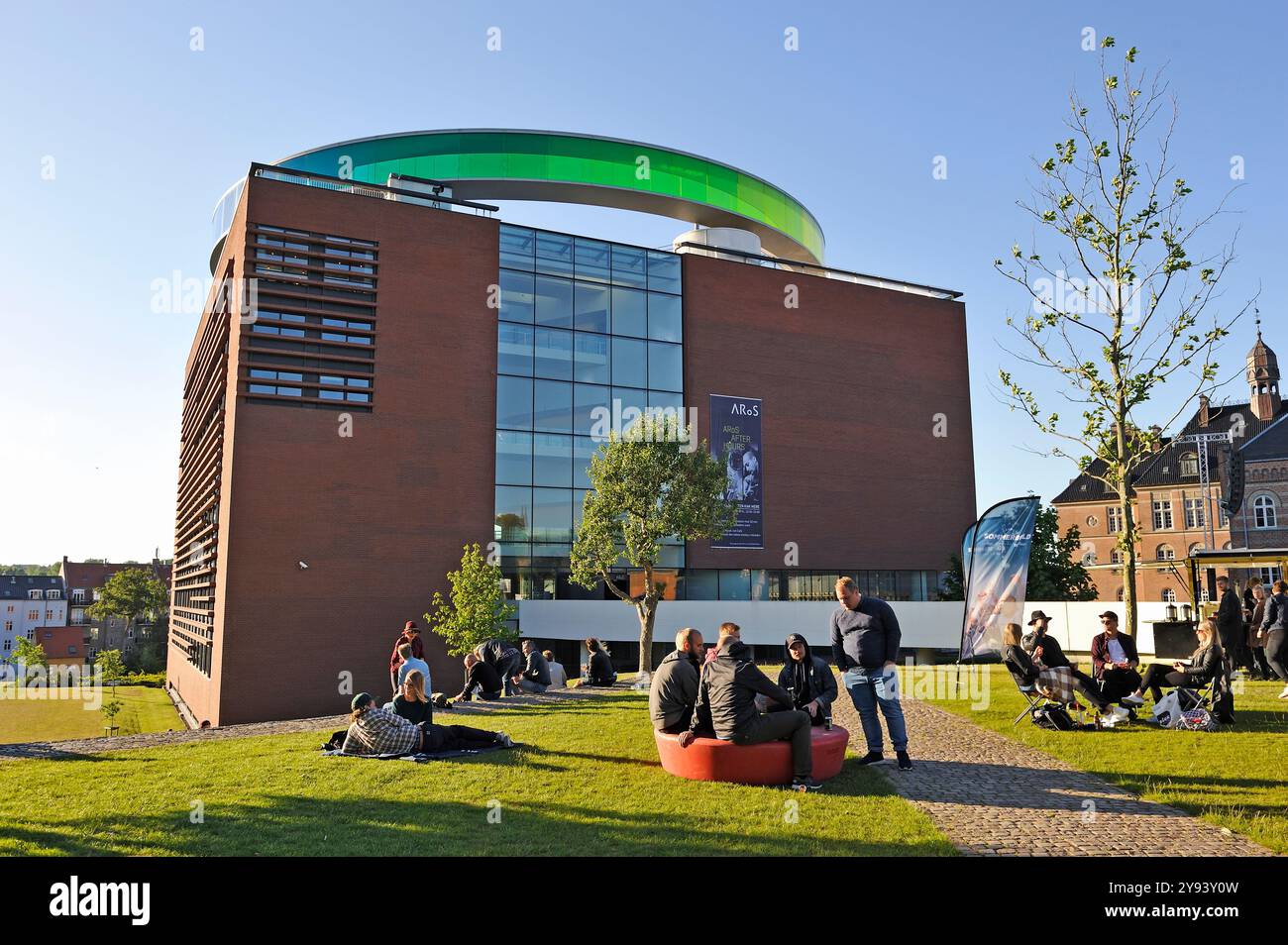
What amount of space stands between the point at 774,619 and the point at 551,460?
9.25 meters

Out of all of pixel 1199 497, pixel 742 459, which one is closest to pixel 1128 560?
pixel 742 459

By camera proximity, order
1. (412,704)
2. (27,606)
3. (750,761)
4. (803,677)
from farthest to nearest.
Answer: (27,606), (412,704), (803,677), (750,761)

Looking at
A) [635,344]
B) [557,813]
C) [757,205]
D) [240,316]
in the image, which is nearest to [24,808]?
[557,813]

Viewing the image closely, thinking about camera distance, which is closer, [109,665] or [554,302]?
[554,302]

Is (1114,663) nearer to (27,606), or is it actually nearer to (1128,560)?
(1128,560)

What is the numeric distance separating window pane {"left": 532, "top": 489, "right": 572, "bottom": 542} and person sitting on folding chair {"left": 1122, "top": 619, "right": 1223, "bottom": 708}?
2018 cm

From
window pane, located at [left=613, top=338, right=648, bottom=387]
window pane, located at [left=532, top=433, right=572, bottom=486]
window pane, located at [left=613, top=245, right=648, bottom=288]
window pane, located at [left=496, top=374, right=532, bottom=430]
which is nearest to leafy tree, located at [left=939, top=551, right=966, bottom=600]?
window pane, located at [left=613, top=338, right=648, bottom=387]

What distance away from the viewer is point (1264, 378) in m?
64.4

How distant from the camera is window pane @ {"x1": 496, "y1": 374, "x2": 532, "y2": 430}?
28.8m

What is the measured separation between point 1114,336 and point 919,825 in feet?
34.2

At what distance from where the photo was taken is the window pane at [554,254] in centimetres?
3047

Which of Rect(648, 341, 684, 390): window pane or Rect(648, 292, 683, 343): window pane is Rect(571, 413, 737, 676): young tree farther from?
Rect(648, 292, 683, 343): window pane

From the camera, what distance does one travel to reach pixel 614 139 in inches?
1273
